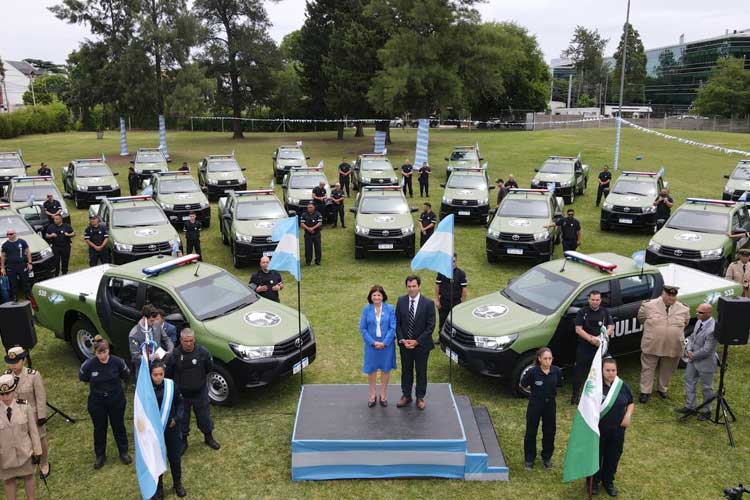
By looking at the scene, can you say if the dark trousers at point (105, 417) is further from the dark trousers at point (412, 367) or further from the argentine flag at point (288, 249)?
the dark trousers at point (412, 367)

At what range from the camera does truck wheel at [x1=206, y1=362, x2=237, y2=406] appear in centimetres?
805

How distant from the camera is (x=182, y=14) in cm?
3753

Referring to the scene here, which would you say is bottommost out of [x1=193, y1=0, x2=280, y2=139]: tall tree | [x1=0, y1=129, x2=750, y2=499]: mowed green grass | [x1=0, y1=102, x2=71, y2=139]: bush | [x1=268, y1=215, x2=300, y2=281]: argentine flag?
[x1=0, y1=129, x2=750, y2=499]: mowed green grass

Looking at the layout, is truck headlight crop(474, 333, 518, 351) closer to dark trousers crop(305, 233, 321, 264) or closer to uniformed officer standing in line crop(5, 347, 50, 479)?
uniformed officer standing in line crop(5, 347, 50, 479)

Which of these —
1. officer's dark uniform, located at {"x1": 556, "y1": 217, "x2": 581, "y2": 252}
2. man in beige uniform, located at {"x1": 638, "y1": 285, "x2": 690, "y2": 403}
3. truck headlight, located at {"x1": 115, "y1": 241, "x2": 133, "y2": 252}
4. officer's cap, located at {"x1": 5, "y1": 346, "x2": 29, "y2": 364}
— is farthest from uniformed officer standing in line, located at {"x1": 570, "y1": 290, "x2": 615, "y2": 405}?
truck headlight, located at {"x1": 115, "y1": 241, "x2": 133, "y2": 252}

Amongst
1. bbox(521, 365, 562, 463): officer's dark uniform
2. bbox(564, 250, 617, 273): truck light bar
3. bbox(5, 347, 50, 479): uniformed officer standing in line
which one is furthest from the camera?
bbox(564, 250, 617, 273): truck light bar

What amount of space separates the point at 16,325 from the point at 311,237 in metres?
8.46

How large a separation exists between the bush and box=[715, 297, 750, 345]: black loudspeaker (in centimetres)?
6020

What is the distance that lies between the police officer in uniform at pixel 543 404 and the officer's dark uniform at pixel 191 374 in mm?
3810

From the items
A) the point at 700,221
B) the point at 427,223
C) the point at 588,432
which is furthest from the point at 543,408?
the point at 700,221

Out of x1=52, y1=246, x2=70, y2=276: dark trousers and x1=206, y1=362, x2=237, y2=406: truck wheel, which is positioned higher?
x1=52, y1=246, x2=70, y2=276: dark trousers

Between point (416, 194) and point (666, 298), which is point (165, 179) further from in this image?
point (666, 298)

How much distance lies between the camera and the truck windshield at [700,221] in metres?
14.2

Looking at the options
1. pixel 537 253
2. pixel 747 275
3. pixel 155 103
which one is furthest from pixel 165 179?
pixel 155 103
